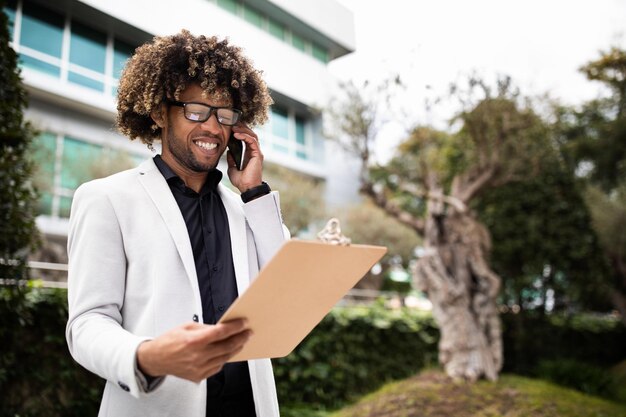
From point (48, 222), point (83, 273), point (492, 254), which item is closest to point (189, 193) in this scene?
point (83, 273)

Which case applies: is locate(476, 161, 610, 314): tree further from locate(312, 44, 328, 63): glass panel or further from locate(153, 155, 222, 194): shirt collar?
locate(153, 155, 222, 194): shirt collar

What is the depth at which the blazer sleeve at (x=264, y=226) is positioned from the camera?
1.35 m

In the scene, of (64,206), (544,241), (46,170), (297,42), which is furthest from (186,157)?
(64,206)

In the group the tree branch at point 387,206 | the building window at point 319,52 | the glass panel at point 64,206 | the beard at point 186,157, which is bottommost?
the beard at point 186,157

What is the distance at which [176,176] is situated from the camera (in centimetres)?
133

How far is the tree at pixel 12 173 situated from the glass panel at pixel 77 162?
6.19 metres

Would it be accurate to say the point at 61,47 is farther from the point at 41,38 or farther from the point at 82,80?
the point at 82,80

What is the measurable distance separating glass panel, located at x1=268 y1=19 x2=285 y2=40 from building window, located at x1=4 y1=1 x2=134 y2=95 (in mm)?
2579

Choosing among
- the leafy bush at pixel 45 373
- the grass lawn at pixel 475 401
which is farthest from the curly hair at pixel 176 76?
the grass lawn at pixel 475 401

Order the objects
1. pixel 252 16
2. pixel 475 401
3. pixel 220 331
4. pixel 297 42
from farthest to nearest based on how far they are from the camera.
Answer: pixel 475 401, pixel 297 42, pixel 252 16, pixel 220 331

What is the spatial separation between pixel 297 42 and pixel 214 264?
341cm

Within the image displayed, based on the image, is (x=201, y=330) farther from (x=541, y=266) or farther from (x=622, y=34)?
(x=622, y=34)

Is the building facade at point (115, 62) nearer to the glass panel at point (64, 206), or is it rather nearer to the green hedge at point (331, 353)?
the glass panel at point (64, 206)

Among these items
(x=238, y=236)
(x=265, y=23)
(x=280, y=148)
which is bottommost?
(x=238, y=236)
